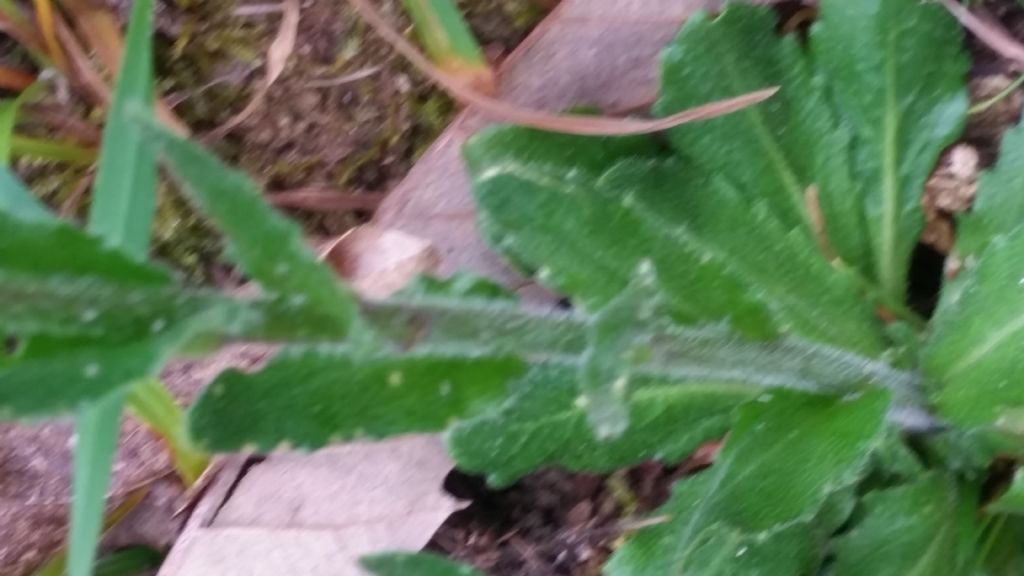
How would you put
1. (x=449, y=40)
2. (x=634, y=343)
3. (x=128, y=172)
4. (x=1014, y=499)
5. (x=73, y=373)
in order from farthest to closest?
(x=449, y=40) → (x=1014, y=499) → (x=128, y=172) → (x=634, y=343) → (x=73, y=373)

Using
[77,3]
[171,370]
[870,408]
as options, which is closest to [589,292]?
[870,408]

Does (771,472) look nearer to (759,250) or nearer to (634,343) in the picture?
(759,250)

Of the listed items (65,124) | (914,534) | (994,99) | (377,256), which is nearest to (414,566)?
(377,256)

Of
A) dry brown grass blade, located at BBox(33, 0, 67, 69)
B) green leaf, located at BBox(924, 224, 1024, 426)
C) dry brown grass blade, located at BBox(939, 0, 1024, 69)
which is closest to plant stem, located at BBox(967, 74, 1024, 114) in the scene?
dry brown grass blade, located at BBox(939, 0, 1024, 69)

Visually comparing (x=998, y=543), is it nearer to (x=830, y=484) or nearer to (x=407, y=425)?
(x=830, y=484)

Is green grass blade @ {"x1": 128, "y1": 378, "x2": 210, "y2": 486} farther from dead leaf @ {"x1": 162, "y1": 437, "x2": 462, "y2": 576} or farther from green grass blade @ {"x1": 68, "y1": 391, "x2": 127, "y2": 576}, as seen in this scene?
green grass blade @ {"x1": 68, "y1": 391, "x2": 127, "y2": 576}

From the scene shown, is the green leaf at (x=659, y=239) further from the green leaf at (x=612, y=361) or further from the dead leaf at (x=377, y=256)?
the green leaf at (x=612, y=361)
